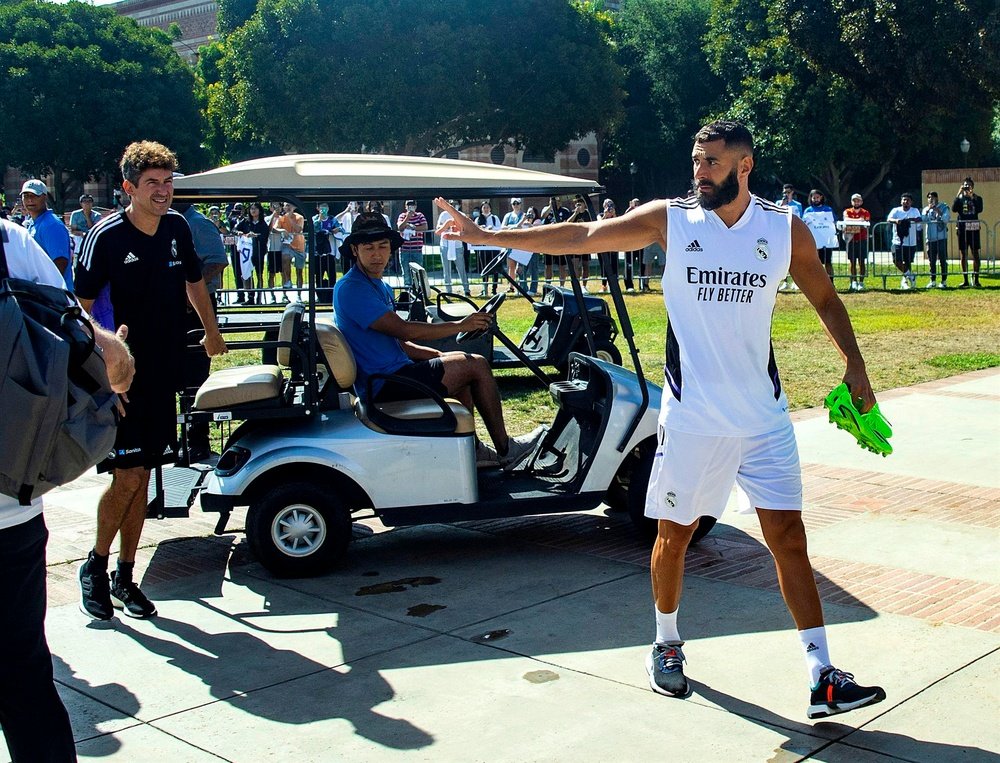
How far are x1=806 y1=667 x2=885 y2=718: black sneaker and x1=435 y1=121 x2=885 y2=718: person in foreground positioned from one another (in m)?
0.03

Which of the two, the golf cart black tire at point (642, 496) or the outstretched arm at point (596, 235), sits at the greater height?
the outstretched arm at point (596, 235)

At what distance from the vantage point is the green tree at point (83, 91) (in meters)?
46.5

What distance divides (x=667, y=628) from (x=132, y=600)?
→ 7.68 feet

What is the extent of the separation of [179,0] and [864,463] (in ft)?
203

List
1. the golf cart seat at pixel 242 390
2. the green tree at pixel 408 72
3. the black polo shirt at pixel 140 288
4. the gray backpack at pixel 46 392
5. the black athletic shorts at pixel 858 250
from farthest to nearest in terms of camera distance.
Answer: the green tree at pixel 408 72, the black athletic shorts at pixel 858 250, the golf cart seat at pixel 242 390, the black polo shirt at pixel 140 288, the gray backpack at pixel 46 392

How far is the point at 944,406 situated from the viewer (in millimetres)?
9562

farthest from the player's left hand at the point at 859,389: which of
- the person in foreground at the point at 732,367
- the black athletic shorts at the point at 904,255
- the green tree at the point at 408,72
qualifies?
the green tree at the point at 408,72

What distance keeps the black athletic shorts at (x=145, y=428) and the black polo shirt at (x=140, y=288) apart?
2.1 inches

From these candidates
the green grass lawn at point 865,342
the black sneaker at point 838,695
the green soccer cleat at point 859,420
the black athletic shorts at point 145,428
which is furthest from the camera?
the green grass lawn at point 865,342

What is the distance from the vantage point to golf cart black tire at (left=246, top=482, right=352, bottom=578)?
547cm

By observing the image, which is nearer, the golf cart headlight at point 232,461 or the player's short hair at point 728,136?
the player's short hair at point 728,136

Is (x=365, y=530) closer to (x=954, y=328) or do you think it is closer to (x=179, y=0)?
(x=954, y=328)

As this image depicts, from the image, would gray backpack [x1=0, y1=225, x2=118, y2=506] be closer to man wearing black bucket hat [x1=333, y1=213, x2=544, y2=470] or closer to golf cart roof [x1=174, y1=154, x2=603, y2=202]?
golf cart roof [x1=174, y1=154, x2=603, y2=202]

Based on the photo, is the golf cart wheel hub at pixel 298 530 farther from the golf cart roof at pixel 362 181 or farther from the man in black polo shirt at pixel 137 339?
the golf cart roof at pixel 362 181
